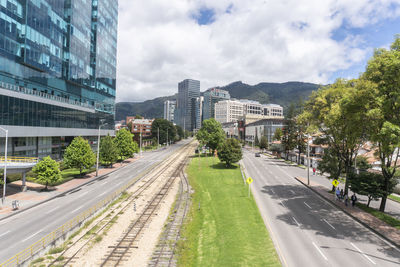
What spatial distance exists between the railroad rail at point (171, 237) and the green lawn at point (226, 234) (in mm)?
694

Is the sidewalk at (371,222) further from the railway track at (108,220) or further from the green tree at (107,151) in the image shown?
the green tree at (107,151)

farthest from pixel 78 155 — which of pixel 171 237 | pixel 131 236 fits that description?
pixel 171 237

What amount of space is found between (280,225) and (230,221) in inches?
184

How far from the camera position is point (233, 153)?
2200 inches

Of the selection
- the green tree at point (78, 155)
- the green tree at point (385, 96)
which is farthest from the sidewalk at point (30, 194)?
the green tree at point (385, 96)

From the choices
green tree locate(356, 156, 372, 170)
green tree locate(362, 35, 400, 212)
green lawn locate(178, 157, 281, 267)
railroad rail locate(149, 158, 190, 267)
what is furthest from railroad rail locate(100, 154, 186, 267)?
green tree locate(356, 156, 372, 170)

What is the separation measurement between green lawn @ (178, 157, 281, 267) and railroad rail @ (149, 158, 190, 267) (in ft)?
2.28

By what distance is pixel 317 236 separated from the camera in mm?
20328

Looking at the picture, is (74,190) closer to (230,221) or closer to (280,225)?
(230,221)

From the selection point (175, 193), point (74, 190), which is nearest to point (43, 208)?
point (74, 190)

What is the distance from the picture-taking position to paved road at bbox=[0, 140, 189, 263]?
20.3m

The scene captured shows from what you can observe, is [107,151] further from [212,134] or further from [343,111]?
[343,111]

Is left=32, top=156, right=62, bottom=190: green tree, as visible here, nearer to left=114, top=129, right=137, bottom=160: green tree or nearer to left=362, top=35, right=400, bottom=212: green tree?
left=114, top=129, right=137, bottom=160: green tree

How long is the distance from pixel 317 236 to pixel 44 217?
27576 millimetres
